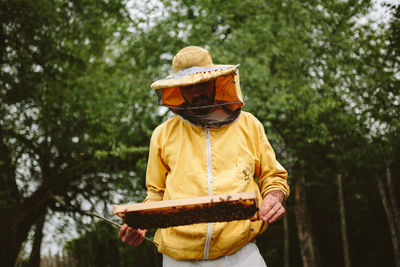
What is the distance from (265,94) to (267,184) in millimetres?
6521

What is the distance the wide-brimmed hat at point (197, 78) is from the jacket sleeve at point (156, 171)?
0.97 feet

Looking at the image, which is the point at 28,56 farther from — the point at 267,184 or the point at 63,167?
the point at 267,184

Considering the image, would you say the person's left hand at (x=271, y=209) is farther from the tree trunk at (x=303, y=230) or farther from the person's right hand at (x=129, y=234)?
the tree trunk at (x=303, y=230)

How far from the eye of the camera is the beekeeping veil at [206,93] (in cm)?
231

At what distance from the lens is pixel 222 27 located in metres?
10.7

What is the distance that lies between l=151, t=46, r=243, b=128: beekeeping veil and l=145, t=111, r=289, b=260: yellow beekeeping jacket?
0.07 m

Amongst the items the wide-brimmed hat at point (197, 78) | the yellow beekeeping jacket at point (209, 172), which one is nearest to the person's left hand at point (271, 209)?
the yellow beekeeping jacket at point (209, 172)

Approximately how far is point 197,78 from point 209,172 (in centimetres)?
59

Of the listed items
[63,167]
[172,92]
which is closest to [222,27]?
[63,167]

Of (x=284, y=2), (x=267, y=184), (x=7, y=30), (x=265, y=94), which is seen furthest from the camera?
(x=284, y=2)

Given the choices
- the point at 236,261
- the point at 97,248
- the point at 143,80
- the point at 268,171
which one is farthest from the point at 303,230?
the point at 236,261

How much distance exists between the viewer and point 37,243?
40.4 ft

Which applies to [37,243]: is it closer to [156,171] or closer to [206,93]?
[156,171]

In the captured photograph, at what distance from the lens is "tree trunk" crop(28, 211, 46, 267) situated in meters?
12.1
